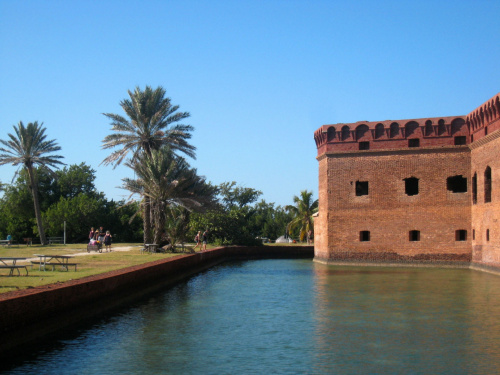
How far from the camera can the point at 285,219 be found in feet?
258

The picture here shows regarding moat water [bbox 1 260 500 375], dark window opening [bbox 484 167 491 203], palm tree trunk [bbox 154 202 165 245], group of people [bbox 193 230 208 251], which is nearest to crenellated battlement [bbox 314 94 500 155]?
dark window opening [bbox 484 167 491 203]

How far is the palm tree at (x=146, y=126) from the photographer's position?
35344mm

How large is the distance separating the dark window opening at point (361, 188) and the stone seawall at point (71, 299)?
38.1ft

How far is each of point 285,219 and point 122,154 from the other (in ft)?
147

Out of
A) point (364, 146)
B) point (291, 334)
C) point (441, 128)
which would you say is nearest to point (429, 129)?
point (441, 128)

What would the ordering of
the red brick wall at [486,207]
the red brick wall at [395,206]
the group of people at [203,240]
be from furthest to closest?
the group of people at [203,240]
the red brick wall at [395,206]
the red brick wall at [486,207]

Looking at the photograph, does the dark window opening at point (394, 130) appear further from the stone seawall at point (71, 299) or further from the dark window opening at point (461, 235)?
the stone seawall at point (71, 299)

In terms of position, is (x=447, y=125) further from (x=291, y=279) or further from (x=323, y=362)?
(x=323, y=362)

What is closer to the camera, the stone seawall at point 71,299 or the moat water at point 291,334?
the moat water at point 291,334

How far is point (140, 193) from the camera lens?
33.1 metres

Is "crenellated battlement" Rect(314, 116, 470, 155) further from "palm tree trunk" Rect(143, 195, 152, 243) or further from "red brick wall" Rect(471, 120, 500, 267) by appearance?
"palm tree trunk" Rect(143, 195, 152, 243)

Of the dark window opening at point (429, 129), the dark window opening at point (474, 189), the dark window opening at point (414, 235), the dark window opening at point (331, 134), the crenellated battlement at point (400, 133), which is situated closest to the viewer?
the dark window opening at point (474, 189)

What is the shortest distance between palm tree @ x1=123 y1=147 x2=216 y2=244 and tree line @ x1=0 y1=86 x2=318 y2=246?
44 millimetres

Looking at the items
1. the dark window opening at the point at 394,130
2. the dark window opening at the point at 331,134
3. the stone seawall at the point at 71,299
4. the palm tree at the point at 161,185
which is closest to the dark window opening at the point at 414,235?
the dark window opening at the point at 394,130
